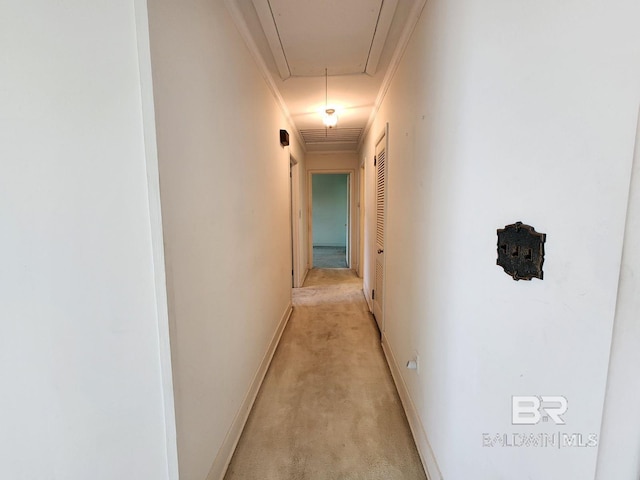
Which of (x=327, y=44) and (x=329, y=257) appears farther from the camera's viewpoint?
(x=329, y=257)

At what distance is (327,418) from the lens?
1.71 metres

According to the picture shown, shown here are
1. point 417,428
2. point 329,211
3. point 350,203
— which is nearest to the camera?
point 417,428

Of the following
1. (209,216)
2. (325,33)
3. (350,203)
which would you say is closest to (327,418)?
(209,216)

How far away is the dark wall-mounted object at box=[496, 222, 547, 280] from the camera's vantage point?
650 millimetres

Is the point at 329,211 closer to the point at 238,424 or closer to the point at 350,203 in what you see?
the point at 350,203

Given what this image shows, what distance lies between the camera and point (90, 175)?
826mm

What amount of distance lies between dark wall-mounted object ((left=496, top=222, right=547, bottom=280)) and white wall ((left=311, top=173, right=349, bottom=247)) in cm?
769

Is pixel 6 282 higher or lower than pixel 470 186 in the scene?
lower

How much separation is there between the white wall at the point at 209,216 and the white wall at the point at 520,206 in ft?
3.22

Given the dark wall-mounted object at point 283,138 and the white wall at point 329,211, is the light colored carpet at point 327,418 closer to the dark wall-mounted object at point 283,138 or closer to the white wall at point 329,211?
the dark wall-mounted object at point 283,138

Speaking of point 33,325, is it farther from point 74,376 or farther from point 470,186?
point 470,186

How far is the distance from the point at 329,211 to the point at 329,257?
1.94 metres

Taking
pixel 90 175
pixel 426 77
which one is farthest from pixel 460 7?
pixel 90 175

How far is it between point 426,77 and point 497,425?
1.43 m
